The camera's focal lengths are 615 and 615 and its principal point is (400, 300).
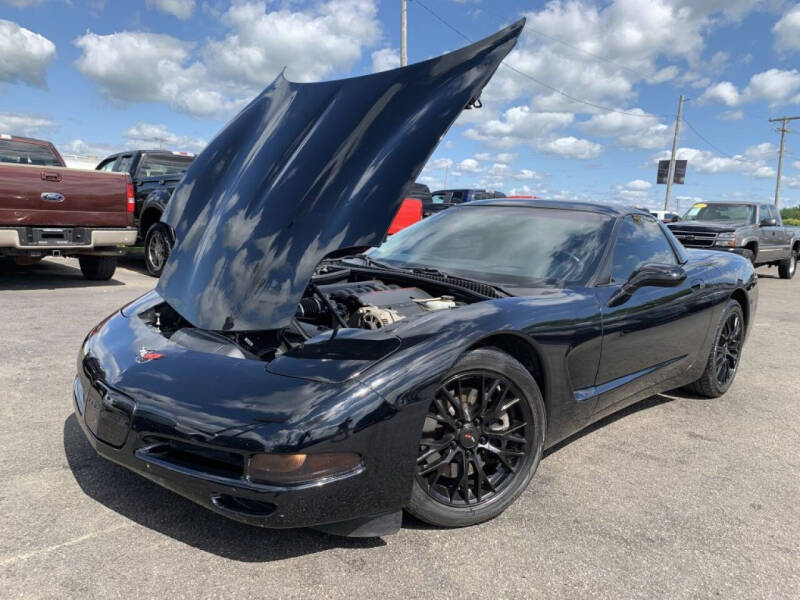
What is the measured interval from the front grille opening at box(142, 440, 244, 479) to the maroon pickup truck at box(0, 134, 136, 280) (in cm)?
584

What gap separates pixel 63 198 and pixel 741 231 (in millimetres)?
12047

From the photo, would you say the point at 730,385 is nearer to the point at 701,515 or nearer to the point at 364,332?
the point at 701,515

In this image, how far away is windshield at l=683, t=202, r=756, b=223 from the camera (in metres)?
13.2

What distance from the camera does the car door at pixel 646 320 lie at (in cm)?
308

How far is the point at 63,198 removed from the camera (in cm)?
706

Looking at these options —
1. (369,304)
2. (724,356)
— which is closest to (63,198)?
(369,304)

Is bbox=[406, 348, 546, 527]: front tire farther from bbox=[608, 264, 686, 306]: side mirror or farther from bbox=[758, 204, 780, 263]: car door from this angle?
bbox=[758, 204, 780, 263]: car door

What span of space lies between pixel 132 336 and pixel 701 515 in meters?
2.58

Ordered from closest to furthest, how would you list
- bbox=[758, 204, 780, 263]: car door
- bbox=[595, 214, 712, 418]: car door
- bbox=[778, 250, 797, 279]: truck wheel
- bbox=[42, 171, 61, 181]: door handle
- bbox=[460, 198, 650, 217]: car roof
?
bbox=[595, 214, 712, 418]: car door
bbox=[460, 198, 650, 217]: car roof
bbox=[42, 171, 61, 181]: door handle
bbox=[758, 204, 780, 263]: car door
bbox=[778, 250, 797, 279]: truck wheel

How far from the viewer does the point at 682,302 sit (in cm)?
366

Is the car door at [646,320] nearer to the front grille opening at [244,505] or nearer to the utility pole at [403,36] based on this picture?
the front grille opening at [244,505]

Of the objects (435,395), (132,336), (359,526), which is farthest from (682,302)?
(132,336)

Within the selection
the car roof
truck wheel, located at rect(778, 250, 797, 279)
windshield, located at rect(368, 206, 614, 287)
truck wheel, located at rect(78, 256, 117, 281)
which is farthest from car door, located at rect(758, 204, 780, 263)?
truck wheel, located at rect(78, 256, 117, 281)

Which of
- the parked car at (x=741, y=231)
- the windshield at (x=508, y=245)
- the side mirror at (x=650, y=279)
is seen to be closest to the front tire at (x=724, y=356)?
the side mirror at (x=650, y=279)
